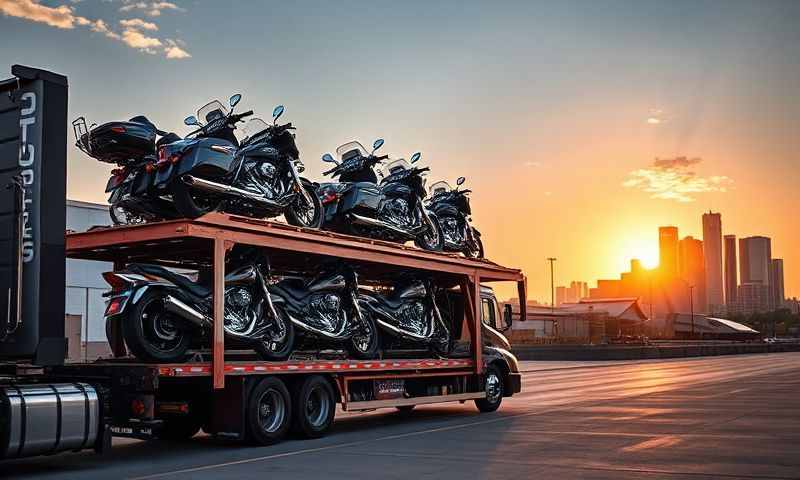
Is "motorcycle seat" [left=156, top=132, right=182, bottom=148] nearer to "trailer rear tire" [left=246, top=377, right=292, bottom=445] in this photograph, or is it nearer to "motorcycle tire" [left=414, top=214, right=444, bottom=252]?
"trailer rear tire" [left=246, top=377, right=292, bottom=445]

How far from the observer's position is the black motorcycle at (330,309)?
14.4 m

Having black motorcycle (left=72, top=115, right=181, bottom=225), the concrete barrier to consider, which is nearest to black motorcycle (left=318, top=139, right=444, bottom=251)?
black motorcycle (left=72, top=115, right=181, bottom=225)

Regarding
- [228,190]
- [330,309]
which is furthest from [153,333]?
[330,309]

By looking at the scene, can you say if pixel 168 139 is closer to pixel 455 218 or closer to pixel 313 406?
pixel 313 406

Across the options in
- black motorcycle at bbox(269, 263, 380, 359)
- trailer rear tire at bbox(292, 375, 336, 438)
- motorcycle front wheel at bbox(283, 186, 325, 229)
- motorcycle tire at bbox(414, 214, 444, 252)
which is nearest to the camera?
trailer rear tire at bbox(292, 375, 336, 438)

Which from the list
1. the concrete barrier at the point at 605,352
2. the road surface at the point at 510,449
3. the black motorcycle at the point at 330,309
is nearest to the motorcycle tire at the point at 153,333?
the road surface at the point at 510,449

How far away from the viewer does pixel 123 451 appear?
1305 centimetres

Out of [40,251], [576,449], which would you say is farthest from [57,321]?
[576,449]

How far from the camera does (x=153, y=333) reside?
12.2m

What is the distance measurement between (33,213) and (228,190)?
3386 mm

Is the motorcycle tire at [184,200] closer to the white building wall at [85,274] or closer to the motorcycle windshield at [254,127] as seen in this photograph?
the motorcycle windshield at [254,127]

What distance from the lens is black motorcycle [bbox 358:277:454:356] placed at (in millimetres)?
16609

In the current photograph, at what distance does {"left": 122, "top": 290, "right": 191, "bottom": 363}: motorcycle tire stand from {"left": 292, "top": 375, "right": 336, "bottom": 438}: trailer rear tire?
1.99 metres

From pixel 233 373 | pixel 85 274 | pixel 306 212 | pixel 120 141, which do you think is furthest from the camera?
pixel 85 274
